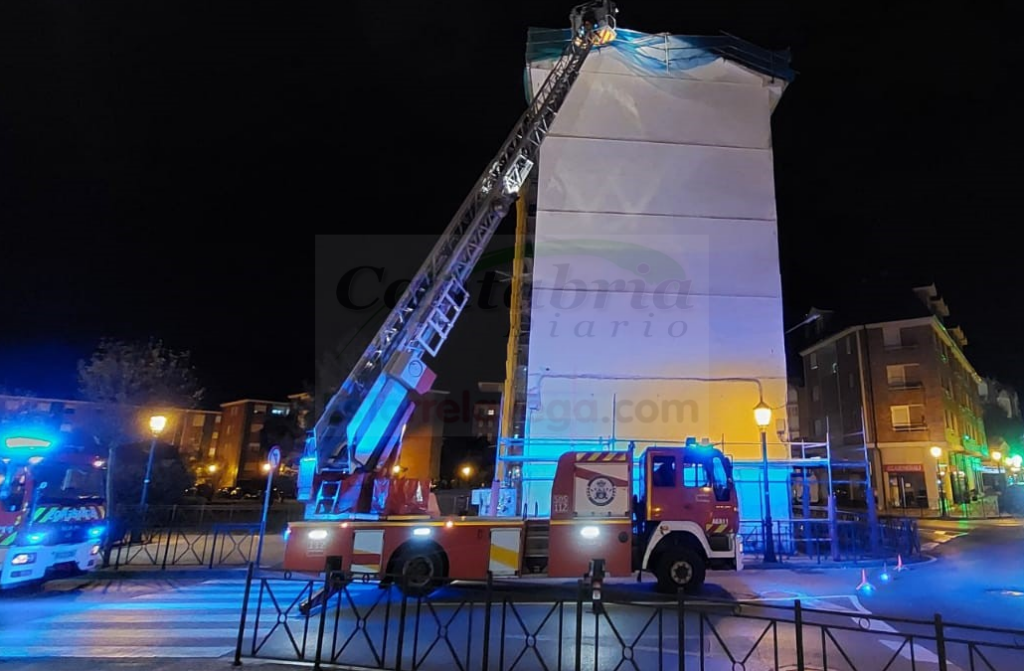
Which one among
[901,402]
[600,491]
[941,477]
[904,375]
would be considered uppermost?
[904,375]

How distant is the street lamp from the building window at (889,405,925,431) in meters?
2.32

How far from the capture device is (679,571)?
35.0ft

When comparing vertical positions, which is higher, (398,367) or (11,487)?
(398,367)

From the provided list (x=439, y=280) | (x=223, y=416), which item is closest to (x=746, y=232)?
(x=439, y=280)

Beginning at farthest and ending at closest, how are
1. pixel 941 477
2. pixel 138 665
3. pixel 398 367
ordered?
pixel 941 477
pixel 398 367
pixel 138 665

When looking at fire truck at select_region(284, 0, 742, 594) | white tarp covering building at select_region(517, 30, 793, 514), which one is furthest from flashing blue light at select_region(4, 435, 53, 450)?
white tarp covering building at select_region(517, 30, 793, 514)

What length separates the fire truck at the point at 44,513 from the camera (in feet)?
36.5

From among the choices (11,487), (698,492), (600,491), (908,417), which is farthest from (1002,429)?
(11,487)

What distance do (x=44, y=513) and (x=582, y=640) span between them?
1125 cm

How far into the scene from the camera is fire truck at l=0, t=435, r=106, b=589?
11.1 metres

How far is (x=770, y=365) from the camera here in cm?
1973

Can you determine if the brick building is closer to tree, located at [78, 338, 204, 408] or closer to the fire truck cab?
the fire truck cab

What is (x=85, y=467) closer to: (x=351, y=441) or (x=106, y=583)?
(x=106, y=583)

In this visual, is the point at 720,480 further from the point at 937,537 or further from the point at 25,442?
the point at 937,537
